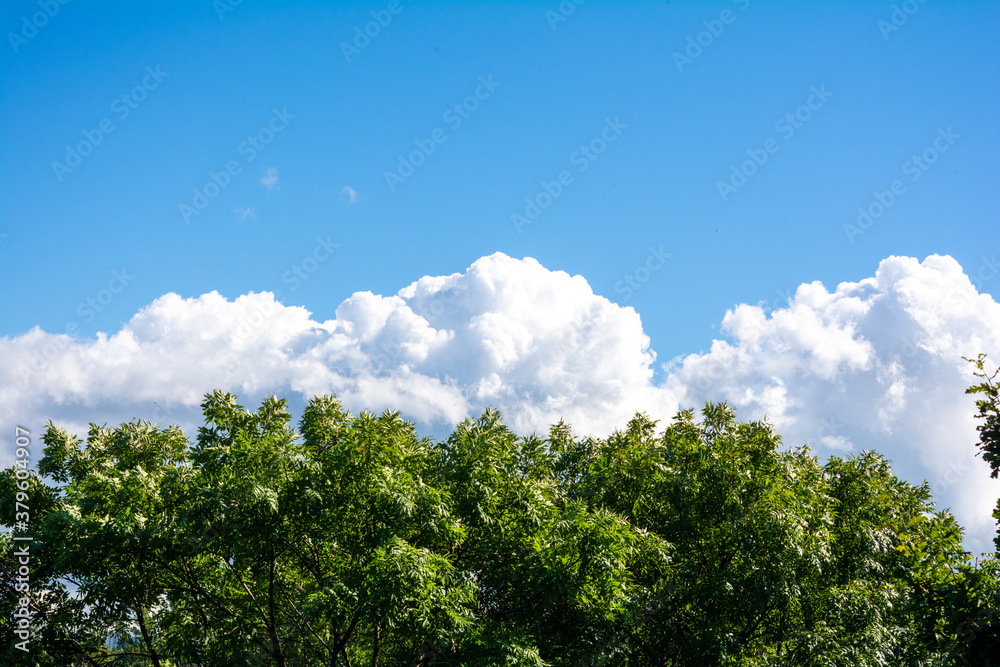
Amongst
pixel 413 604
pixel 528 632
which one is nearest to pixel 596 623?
pixel 528 632

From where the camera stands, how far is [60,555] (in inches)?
654

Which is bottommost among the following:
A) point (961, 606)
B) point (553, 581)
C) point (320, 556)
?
point (961, 606)

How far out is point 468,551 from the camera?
17516 mm

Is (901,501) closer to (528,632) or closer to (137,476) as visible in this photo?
(528,632)

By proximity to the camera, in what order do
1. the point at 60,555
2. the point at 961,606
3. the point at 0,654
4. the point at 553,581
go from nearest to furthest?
the point at 961,606, the point at 553,581, the point at 60,555, the point at 0,654

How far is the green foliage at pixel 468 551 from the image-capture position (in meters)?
15.5

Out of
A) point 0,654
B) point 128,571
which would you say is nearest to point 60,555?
point 128,571

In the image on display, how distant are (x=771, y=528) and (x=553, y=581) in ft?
20.4

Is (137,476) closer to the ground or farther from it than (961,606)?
farther from it

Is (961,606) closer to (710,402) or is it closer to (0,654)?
(710,402)

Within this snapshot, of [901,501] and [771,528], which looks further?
[901,501]

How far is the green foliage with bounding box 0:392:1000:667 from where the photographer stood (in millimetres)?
15508

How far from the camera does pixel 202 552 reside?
55.6 feet

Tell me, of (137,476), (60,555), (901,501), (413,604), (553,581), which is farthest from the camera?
(901,501)
